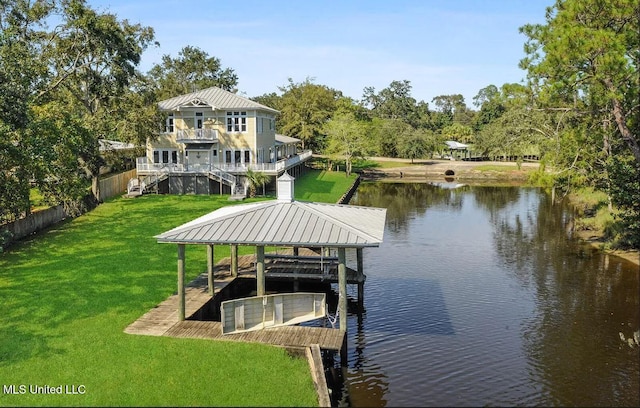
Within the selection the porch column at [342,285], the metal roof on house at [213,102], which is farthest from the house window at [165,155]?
the porch column at [342,285]

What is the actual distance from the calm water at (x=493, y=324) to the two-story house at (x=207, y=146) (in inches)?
707

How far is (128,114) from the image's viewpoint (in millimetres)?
41562

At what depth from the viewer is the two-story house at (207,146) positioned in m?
47.9

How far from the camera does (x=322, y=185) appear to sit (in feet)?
191

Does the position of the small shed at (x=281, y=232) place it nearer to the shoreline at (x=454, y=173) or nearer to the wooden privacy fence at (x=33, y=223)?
the wooden privacy fence at (x=33, y=223)

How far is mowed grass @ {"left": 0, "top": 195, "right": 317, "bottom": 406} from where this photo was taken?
504 inches

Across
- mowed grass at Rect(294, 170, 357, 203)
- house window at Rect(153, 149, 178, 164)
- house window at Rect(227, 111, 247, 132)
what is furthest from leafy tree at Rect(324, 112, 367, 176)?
house window at Rect(153, 149, 178, 164)

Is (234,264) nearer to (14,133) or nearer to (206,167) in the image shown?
(14,133)

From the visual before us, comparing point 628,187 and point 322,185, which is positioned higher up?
point 628,187

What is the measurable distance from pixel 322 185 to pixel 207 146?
1333cm

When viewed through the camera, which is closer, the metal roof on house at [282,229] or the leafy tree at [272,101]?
the metal roof on house at [282,229]

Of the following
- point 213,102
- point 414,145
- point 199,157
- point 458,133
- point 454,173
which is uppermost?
point 213,102

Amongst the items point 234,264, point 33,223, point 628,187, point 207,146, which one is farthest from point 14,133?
point 628,187

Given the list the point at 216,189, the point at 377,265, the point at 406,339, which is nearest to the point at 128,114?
the point at 216,189
